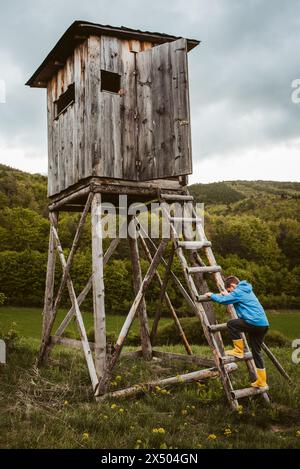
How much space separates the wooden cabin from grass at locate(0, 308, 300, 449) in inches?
145

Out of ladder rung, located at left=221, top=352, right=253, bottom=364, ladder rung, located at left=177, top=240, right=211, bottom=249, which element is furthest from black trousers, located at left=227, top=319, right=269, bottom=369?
ladder rung, located at left=177, top=240, right=211, bottom=249

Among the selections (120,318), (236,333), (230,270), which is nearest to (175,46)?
(236,333)

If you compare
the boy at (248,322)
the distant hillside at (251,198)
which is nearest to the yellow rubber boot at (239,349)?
the boy at (248,322)

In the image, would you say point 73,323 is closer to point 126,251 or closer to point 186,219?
point 126,251

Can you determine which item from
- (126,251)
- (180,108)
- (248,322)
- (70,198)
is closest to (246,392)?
(248,322)

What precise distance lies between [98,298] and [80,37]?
16.3ft

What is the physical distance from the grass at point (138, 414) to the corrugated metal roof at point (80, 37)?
20.8 feet

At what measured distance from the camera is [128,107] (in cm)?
862

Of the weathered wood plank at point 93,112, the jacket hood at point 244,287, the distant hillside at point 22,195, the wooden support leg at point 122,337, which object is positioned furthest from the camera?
the distant hillside at point 22,195

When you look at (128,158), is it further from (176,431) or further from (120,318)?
(120,318)

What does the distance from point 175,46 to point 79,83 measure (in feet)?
6.64

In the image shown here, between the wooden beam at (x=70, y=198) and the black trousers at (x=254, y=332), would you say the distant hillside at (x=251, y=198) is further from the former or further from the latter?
the black trousers at (x=254, y=332)

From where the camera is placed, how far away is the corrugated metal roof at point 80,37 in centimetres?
841

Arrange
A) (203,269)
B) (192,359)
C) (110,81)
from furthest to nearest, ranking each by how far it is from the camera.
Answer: (110,81) → (192,359) → (203,269)
